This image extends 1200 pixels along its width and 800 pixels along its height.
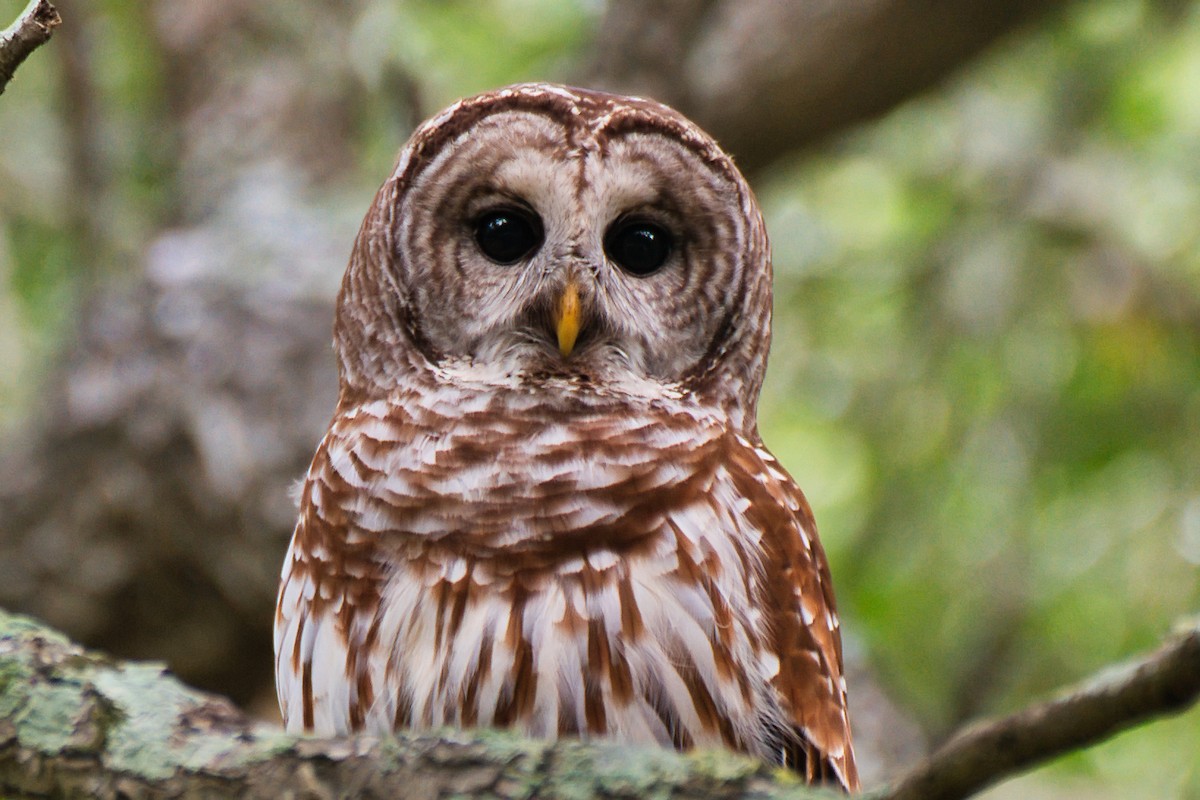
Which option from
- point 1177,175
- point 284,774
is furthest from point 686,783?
point 1177,175

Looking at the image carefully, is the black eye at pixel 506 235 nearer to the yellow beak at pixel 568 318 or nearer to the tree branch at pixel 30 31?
the yellow beak at pixel 568 318

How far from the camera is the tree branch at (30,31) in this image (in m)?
1.54

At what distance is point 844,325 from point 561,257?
281 centimetres

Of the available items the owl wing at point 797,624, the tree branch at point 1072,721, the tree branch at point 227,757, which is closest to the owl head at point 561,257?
the owl wing at point 797,624

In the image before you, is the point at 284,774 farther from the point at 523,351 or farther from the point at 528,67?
the point at 528,67

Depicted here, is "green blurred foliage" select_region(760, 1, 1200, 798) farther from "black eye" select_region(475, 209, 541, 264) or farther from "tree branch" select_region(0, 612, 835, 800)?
"tree branch" select_region(0, 612, 835, 800)

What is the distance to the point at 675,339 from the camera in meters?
2.64

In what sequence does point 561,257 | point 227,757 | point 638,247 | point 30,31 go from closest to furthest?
point 30,31 → point 227,757 → point 561,257 → point 638,247

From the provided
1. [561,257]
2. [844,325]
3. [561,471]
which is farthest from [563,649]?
[844,325]

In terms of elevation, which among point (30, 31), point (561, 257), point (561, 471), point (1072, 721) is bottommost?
point (1072, 721)

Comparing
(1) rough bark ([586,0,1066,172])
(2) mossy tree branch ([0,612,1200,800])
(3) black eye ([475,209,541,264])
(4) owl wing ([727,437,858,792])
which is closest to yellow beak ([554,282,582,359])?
(3) black eye ([475,209,541,264])

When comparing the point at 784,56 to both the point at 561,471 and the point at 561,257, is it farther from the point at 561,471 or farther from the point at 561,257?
the point at 561,471

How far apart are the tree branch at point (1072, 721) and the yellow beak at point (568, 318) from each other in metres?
1.50

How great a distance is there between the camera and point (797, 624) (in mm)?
2416
